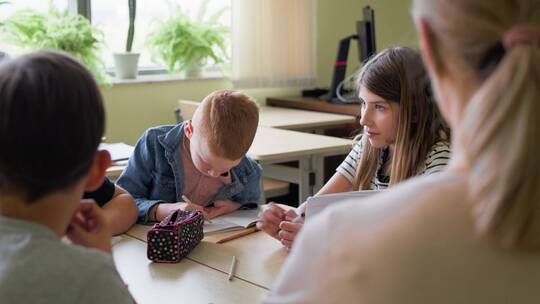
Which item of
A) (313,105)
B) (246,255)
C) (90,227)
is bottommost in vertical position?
(246,255)

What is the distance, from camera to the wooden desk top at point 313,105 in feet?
14.4

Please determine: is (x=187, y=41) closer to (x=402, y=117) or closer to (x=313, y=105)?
(x=313, y=105)

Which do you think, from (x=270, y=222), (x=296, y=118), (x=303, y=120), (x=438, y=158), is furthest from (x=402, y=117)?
(x=296, y=118)

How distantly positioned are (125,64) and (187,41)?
430mm

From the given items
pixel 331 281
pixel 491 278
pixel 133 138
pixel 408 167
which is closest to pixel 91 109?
pixel 331 281

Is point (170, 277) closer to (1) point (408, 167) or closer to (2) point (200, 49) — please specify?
(1) point (408, 167)

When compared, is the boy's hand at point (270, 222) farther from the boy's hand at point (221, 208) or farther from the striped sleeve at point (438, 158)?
the striped sleeve at point (438, 158)

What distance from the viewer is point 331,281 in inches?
29.5

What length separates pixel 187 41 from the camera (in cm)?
441

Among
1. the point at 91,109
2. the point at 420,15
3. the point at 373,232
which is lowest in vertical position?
the point at 373,232

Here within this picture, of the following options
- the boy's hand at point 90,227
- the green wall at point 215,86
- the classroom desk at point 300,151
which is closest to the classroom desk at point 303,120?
the classroom desk at point 300,151

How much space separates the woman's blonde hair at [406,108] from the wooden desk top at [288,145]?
1.00 m

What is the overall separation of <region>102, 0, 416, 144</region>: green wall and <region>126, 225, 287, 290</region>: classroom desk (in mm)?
2179

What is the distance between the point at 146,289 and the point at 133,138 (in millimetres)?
2948
